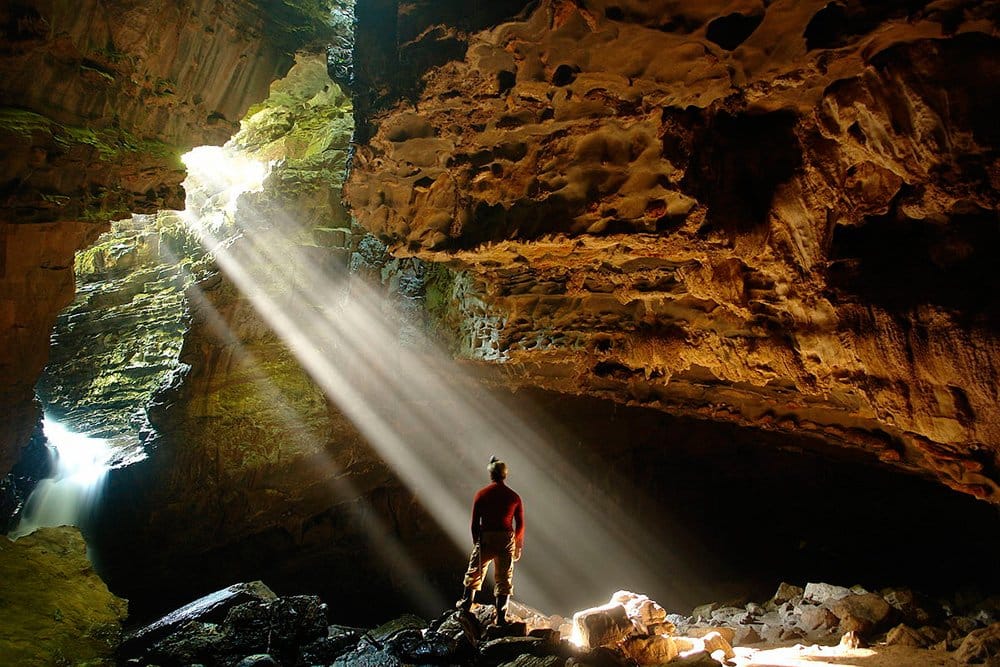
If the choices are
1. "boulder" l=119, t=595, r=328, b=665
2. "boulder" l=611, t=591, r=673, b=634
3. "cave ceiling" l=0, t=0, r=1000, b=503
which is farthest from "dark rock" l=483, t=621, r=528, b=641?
"cave ceiling" l=0, t=0, r=1000, b=503

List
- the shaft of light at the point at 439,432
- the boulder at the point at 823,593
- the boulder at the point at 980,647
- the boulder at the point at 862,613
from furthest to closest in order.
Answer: the shaft of light at the point at 439,432 < the boulder at the point at 823,593 < the boulder at the point at 862,613 < the boulder at the point at 980,647

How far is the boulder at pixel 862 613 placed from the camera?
22.9ft

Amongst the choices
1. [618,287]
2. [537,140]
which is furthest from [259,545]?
[537,140]

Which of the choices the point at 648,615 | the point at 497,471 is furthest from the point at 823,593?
the point at 497,471

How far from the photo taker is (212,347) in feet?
41.4

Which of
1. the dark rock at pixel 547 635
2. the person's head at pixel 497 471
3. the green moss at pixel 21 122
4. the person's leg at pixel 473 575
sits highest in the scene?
the green moss at pixel 21 122

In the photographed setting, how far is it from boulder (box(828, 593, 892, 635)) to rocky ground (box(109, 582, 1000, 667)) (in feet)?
0.05

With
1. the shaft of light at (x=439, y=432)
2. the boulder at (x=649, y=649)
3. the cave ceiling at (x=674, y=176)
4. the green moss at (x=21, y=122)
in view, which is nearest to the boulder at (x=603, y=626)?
the boulder at (x=649, y=649)

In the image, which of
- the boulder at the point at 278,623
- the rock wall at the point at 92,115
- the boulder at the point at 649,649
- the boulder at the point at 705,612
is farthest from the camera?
the boulder at the point at 705,612

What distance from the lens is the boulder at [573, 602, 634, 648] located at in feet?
17.9

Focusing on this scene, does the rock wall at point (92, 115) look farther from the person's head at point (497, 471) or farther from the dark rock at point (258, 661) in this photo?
the person's head at point (497, 471)

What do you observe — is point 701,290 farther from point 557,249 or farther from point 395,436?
point 395,436

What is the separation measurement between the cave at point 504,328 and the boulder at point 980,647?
4 centimetres

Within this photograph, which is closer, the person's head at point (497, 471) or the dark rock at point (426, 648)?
the dark rock at point (426, 648)
